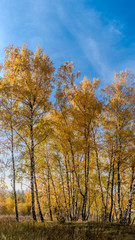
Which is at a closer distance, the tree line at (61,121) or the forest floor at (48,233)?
the forest floor at (48,233)

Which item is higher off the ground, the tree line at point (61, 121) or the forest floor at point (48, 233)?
the tree line at point (61, 121)

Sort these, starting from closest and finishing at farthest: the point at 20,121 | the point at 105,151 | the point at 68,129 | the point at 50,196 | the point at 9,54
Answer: the point at 20,121
the point at 9,54
the point at 68,129
the point at 105,151
the point at 50,196

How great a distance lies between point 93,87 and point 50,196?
39.9ft

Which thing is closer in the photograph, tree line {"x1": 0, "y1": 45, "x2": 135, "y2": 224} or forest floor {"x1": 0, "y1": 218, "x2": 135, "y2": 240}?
forest floor {"x1": 0, "y1": 218, "x2": 135, "y2": 240}

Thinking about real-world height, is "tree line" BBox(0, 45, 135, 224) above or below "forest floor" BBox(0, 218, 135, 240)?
above

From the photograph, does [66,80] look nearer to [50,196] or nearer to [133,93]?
[133,93]

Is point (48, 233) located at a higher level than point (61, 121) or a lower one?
lower

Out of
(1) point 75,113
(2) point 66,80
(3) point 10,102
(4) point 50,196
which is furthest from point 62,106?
(4) point 50,196

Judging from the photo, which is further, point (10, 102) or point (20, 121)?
point (10, 102)

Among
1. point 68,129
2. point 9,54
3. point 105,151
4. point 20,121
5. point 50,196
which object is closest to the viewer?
point 20,121

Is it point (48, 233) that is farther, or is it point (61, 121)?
point (61, 121)

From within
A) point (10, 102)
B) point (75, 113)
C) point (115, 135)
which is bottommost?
point (115, 135)

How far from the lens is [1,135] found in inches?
408

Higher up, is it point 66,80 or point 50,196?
point 66,80
